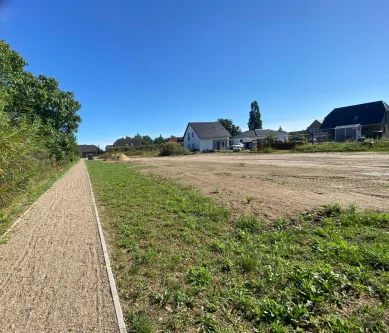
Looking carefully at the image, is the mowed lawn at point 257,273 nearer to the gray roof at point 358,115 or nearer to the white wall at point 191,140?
the gray roof at point 358,115

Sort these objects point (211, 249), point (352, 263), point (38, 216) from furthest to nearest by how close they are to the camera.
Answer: point (38, 216), point (211, 249), point (352, 263)

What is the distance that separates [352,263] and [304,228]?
53.8 inches

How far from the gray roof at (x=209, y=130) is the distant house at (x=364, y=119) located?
2197 cm

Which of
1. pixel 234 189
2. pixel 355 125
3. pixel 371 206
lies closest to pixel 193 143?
pixel 355 125

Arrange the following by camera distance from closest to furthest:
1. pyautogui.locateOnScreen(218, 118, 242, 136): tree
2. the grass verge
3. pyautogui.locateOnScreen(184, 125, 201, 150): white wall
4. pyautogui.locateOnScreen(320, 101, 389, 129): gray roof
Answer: the grass verge → pyautogui.locateOnScreen(320, 101, 389, 129): gray roof → pyautogui.locateOnScreen(184, 125, 201, 150): white wall → pyautogui.locateOnScreen(218, 118, 242, 136): tree

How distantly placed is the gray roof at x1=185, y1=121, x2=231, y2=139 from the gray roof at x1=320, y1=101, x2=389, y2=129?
22086 mm

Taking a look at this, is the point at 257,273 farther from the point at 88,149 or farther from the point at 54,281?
the point at 88,149

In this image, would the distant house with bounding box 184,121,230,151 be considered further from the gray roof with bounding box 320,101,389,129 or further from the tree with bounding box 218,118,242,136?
the tree with bounding box 218,118,242,136

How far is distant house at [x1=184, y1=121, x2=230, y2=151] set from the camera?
53.2 m

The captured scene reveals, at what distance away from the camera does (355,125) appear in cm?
4112

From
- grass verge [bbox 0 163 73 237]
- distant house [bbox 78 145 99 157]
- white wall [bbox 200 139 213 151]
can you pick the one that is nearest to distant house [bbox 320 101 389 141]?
white wall [bbox 200 139 213 151]

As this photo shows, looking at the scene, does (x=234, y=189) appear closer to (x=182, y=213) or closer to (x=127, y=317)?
(x=182, y=213)

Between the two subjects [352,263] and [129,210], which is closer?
[352,263]

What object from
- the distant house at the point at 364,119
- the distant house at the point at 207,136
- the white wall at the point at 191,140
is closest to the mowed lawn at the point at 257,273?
the distant house at the point at 364,119
